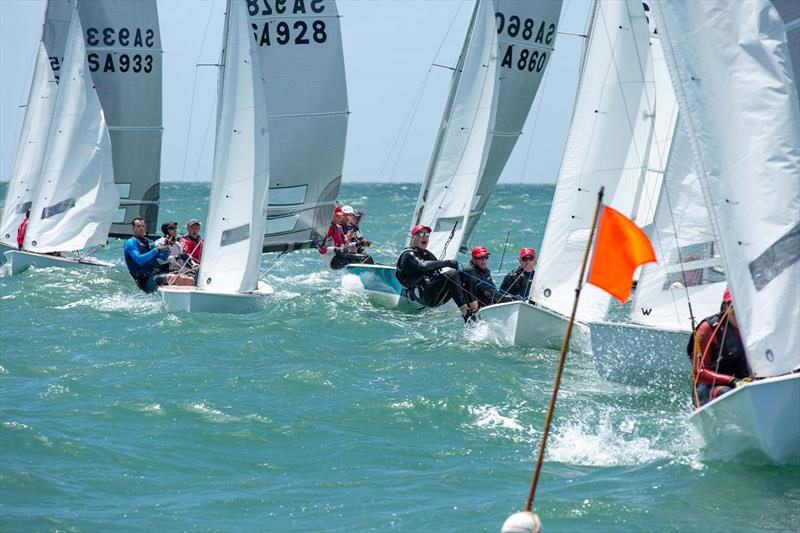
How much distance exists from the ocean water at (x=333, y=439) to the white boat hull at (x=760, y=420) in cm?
12

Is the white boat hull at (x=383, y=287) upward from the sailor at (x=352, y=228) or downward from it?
downward

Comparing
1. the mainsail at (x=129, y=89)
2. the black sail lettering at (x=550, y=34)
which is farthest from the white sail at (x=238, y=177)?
the mainsail at (x=129, y=89)

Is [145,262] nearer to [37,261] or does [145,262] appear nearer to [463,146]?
[37,261]

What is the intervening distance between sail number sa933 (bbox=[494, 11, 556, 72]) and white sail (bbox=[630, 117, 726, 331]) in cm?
683

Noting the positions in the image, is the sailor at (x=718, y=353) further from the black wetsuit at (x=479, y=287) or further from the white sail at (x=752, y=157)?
the black wetsuit at (x=479, y=287)

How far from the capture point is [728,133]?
607cm

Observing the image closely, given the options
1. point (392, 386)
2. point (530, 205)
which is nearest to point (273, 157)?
point (392, 386)

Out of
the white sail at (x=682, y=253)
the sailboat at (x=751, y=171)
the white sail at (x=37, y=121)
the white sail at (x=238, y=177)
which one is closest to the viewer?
the sailboat at (x=751, y=171)

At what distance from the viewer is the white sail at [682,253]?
793 centimetres

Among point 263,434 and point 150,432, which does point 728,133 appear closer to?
point 263,434

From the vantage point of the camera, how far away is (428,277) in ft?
38.9

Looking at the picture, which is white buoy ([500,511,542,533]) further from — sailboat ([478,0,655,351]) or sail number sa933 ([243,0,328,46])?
sail number sa933 ([243,0,328,46])

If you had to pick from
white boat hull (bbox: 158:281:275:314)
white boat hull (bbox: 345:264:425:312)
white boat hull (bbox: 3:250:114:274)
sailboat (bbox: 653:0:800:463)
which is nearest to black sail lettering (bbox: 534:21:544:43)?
white boat hull (bbox: 345:264:425:312)

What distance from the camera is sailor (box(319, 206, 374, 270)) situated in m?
15.6
